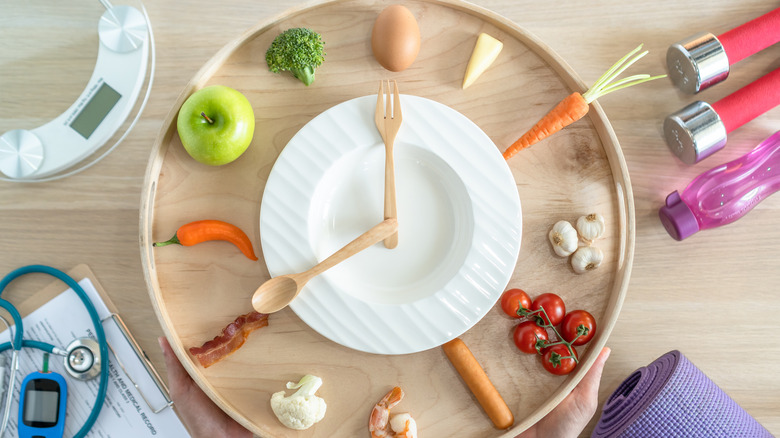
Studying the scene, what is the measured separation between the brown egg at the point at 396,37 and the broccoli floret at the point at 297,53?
0.41 feet

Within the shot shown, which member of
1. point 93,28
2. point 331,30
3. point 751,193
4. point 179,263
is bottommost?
point 751,193

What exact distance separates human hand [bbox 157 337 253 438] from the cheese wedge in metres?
0.89

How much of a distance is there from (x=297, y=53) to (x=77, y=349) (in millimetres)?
894

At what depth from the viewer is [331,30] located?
1.14 m

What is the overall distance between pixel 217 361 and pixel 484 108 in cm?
78

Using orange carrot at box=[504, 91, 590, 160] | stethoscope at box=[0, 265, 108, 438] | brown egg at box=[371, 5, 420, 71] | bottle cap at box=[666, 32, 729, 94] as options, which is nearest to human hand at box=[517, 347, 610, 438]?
orange carrot at box=[504, 91, 590, 160]

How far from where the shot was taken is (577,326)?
110 cm

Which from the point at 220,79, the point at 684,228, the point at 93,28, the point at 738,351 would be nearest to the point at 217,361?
the point at 220,79

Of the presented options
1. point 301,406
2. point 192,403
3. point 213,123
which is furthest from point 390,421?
point 213,123

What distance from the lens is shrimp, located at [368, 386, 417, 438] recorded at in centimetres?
106

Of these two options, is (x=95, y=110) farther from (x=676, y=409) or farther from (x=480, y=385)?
(x=676, y=409)

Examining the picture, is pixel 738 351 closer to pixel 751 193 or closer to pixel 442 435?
pixel 751 193

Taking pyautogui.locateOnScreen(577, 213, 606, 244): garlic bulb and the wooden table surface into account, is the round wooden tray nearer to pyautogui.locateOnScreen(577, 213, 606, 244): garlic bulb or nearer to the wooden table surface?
pyautogui.locateOnScreen(577, 213, 606, 244): garlic bulb

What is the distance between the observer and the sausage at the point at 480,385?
1071mm
